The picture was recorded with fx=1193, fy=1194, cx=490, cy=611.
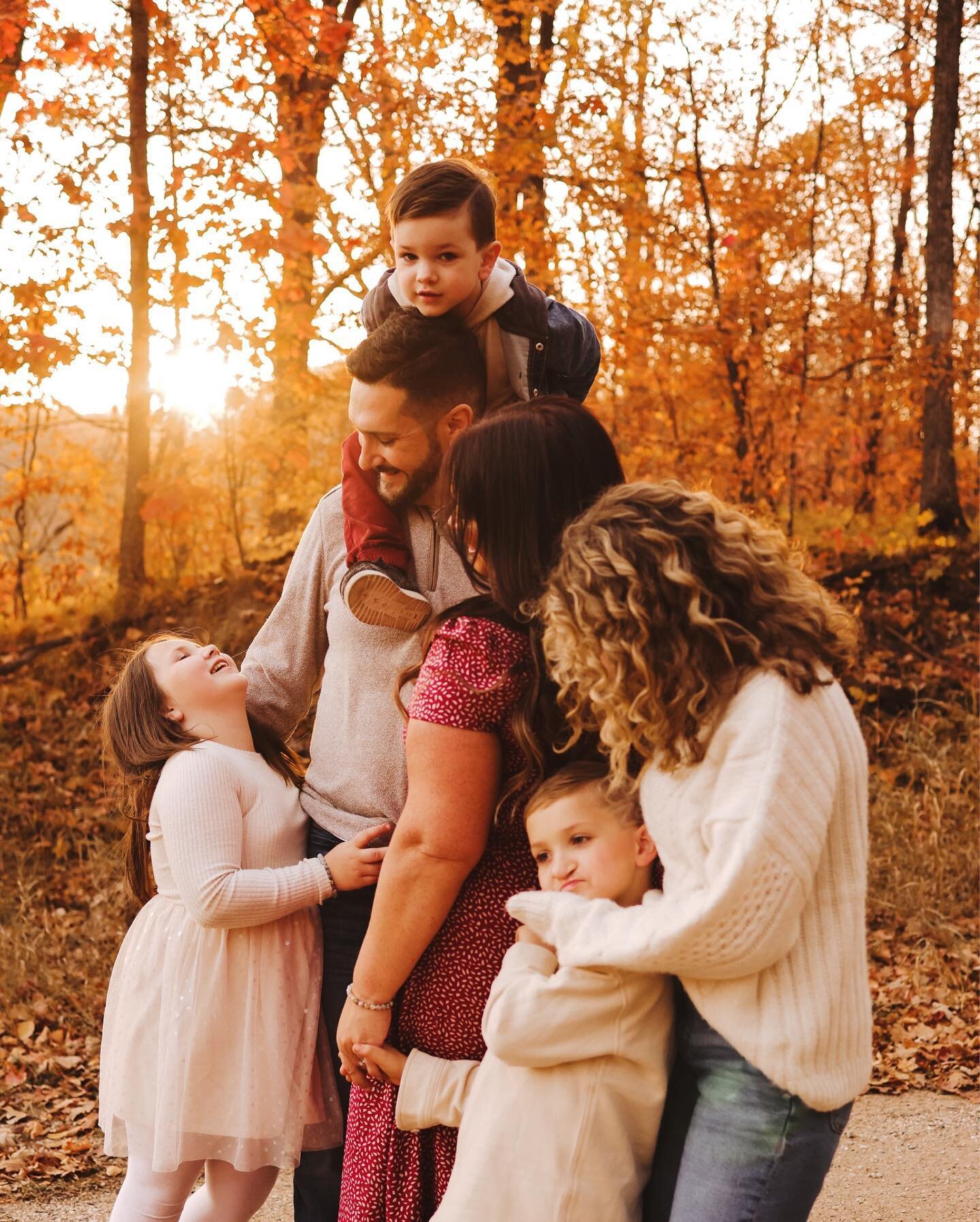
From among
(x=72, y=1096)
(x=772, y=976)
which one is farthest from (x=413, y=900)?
(x=72, y=1096)

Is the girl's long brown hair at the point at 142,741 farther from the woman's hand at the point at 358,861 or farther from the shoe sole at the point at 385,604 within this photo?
the shoe sole at the point at 385,604

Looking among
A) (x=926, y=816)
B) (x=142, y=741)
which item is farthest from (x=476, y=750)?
(x=926, y=816)

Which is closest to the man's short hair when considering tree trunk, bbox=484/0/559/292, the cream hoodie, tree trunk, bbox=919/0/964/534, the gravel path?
the cream hoodie

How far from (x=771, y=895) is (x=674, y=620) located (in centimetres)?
38

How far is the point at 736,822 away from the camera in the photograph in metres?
1.56

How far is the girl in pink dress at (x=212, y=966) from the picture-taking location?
2305mm

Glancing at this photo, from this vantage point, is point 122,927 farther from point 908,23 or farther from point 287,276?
point 908,23

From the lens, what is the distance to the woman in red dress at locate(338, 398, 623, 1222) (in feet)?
6.12

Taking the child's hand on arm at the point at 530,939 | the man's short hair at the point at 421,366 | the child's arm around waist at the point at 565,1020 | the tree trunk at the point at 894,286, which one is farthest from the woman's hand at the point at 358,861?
the tree trunk at the point at 894,286

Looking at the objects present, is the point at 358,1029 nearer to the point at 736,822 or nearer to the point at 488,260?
the point at 736,822

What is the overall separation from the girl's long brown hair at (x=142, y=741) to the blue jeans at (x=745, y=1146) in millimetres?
1233

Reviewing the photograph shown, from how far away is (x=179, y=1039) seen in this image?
7.64 feet

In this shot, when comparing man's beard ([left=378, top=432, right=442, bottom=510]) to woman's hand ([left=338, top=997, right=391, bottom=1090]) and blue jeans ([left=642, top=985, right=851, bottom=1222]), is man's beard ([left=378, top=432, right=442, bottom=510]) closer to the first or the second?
woman's hand ([left=338, top=997, right=391, bottom=1090])

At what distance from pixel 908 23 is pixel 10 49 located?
7.12 metres
